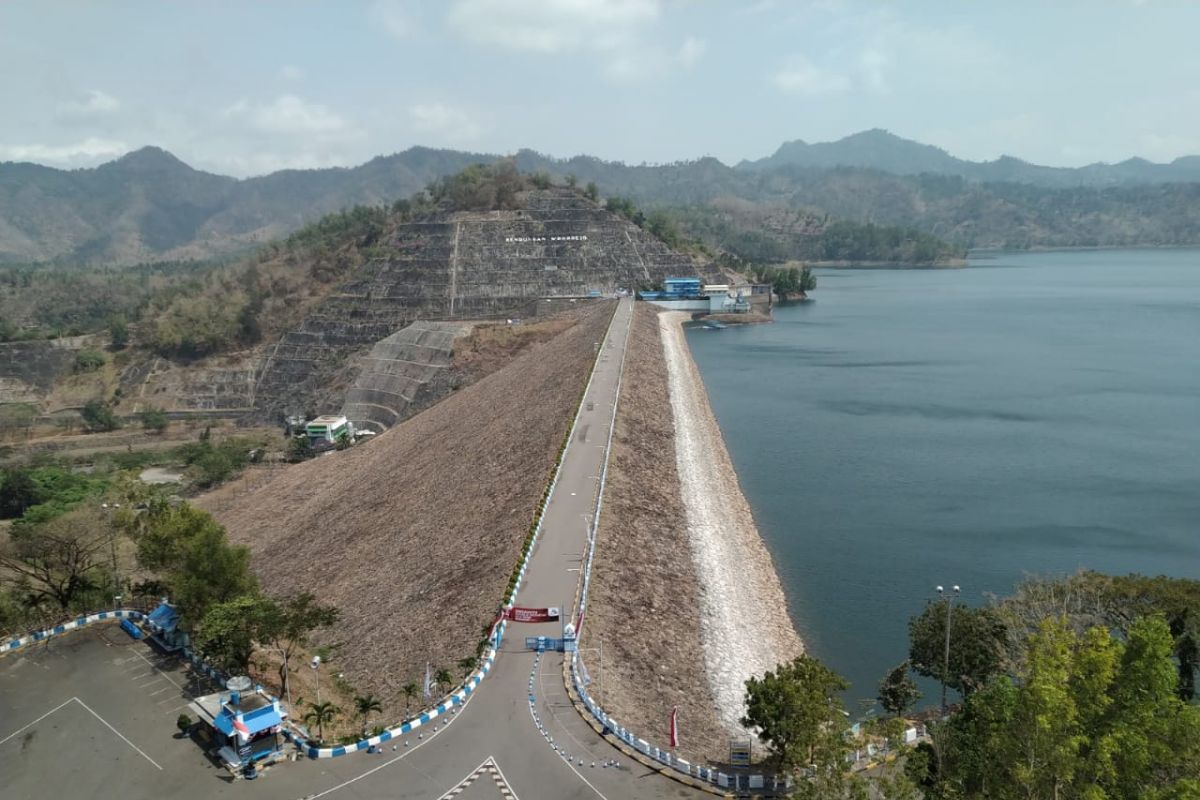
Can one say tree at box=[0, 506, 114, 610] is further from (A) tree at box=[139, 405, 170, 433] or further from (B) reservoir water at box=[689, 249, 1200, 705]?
(A) tree at box=[139, 405, 170, 433]

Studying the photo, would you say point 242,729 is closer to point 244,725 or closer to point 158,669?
point 244,725

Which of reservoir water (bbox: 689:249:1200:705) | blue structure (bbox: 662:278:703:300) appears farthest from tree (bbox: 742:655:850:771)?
blue structure (bbox: 662:278:703:300)

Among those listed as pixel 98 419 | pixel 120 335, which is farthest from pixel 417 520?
pixel 120 335

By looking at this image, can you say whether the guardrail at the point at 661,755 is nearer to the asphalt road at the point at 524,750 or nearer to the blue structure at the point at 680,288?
the asphalt road at the point at 524,750

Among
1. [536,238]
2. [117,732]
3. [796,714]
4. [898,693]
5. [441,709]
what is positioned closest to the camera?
[796,714]

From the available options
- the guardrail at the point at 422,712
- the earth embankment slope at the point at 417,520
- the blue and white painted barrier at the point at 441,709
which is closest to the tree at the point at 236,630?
the guardrail at the point at 422,712
